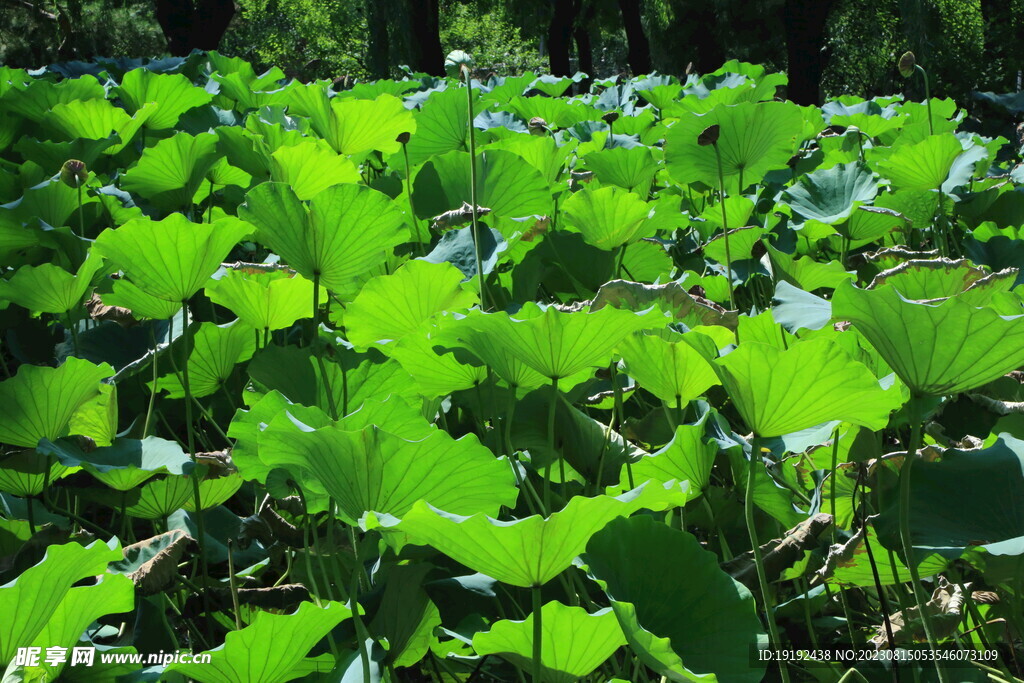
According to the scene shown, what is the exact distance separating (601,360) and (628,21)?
1553 cm

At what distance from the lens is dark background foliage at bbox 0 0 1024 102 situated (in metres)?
10.0

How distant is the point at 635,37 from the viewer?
15.3 meters

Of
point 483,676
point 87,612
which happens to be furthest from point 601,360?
point 87,612

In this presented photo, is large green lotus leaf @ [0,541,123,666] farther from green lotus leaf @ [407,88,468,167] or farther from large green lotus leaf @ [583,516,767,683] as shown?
green lotus leaf @ [407,88,468,167]

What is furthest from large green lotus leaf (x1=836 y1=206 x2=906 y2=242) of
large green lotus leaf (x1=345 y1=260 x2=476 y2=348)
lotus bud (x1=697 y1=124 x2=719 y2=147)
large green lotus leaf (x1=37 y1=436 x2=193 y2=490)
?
large green lotus leaf (x1=37 y1=436 x2=193 y2=490)

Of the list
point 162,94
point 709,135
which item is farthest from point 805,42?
point 709,135

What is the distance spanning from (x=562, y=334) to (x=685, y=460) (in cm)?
17

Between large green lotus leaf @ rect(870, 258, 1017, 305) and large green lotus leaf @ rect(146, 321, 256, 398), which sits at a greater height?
large green lotus leaf @ rect(870, 258, 1017, 305)

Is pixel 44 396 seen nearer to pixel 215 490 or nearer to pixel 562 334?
pixel 215 490

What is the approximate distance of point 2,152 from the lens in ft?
7.16

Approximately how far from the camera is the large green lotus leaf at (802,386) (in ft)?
2.25

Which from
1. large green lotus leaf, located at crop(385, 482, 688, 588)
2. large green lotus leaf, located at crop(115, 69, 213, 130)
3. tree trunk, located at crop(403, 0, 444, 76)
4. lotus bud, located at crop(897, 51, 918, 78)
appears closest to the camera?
large green lotus leaf, located at crop(385, 482, 688, 588)

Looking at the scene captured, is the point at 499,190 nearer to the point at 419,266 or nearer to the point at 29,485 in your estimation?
the point at 419,266

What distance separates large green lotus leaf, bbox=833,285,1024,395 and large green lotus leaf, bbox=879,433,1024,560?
0.28 ft
